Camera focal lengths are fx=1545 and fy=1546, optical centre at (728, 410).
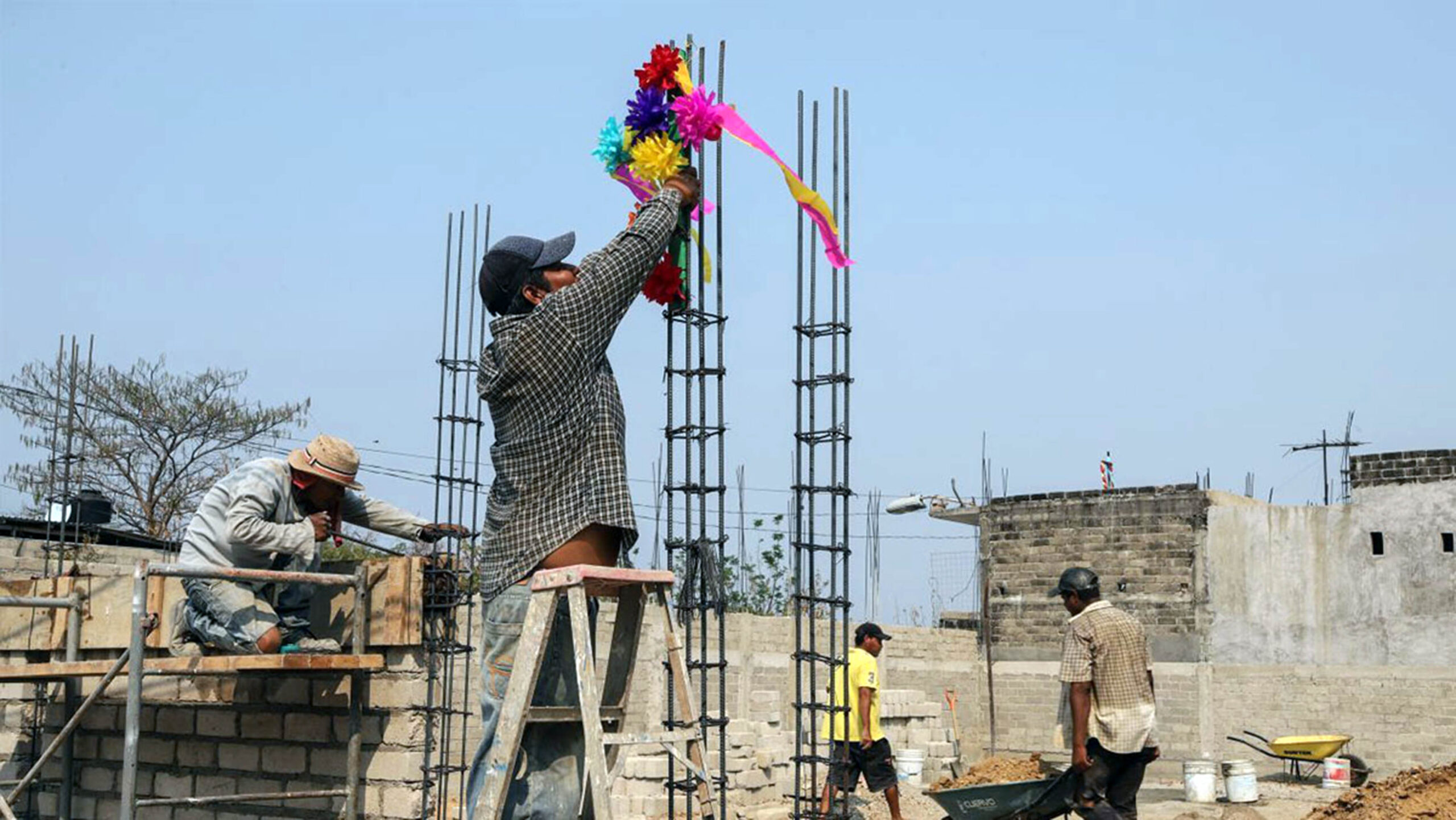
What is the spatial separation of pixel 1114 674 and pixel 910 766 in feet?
29.6

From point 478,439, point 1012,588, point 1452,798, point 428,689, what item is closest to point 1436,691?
point 1012,588

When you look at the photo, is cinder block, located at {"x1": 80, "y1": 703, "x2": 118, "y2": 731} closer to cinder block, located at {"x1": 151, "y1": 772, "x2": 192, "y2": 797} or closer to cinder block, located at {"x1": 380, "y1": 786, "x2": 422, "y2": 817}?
cinder block, located at {"x1": 151, "y1": 772, "x2": 192, "y2": 797}

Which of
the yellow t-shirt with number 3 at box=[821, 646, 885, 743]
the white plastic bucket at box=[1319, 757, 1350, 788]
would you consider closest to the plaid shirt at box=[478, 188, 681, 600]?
the yellow t-shirt with number 3 at box=[821, 646, 885, 743]

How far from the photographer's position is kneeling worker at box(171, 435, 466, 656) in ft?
19.2

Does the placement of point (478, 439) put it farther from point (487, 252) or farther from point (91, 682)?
point (487, 252)

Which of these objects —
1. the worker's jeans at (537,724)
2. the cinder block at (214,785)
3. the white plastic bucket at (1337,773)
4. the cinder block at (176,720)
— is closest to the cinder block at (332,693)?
the cinder block at (214,785)

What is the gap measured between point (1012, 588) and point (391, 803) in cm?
1633

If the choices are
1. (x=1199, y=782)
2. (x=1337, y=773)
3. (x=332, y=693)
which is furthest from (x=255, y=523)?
(x=1337, y=773)

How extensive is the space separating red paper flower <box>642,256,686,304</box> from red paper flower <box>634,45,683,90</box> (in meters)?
0.61

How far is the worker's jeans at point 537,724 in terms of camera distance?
3.96 metres

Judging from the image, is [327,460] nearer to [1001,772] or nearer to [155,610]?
[155,610]

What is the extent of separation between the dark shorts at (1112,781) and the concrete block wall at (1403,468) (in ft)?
46.0

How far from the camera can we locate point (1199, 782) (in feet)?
46.5

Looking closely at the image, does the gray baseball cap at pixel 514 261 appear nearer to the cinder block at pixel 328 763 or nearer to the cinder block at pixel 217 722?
the cinder block at pixel 328 763
